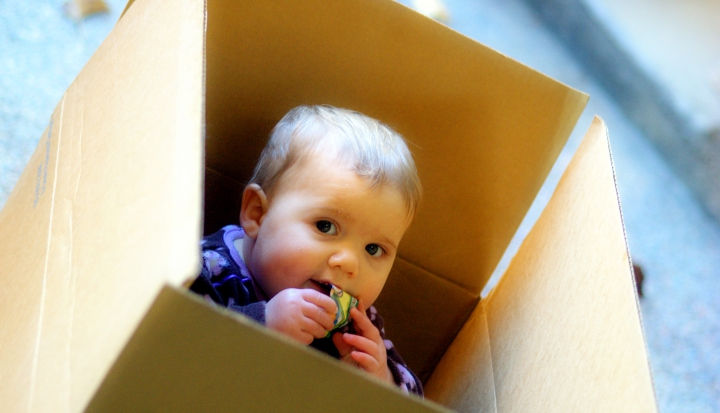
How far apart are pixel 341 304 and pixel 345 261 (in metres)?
0.04

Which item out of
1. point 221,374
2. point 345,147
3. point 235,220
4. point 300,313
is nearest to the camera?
point 221,374

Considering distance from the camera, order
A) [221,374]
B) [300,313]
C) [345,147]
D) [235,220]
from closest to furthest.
A: [221,374] < [300,313] < [345,147] < [235,220]

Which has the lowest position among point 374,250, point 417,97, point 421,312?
point 421,312

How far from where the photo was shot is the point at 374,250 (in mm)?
711

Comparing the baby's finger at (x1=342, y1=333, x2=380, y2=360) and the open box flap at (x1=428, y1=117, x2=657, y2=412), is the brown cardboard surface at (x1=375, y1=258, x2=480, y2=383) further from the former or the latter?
the baby's finger at (x1=342, y1=333, x2=380, y2=360)

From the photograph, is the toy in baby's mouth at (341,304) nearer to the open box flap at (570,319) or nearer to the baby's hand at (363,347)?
the baby's hand at (363,347)

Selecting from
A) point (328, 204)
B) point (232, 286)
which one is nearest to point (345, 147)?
point (328, 204)

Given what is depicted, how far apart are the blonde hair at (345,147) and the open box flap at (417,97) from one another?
4 cm

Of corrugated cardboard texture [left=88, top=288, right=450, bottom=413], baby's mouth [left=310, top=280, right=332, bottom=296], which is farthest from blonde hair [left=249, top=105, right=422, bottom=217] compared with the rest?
corrugated cardboard texture [left=88, top=288, right=450, bottom=413]

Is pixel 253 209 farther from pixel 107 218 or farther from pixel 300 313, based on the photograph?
pixel 107 218

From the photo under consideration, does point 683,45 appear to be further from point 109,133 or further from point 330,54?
point 109,133

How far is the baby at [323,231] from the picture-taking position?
65 cm

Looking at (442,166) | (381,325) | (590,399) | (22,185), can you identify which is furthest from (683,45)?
(22,185)

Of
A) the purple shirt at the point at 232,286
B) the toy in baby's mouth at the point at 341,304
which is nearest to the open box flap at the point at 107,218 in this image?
the purple shirt at the point at 232,286
